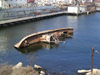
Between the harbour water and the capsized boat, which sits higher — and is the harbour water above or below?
below

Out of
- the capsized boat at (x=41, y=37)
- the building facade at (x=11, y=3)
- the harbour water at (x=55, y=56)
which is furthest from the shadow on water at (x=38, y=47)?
the building facade at (x=11, y=3)

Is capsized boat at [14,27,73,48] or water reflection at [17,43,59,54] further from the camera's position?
capsized boat at [14,27,73,48]

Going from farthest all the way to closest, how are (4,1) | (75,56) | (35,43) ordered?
(4,1), (35,43), (75,56)

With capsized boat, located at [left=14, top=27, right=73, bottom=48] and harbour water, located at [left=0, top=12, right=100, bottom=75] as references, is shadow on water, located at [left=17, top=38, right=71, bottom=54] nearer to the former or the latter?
harbour water, located at [left=0, top=12, right=100, bottom=75]

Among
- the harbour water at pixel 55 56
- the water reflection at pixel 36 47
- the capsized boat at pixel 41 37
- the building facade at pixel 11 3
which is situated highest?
the building facade at pixel 11 3

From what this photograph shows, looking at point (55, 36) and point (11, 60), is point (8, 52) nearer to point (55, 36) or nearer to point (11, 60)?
point (11, 60)

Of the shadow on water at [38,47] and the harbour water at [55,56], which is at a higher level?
the shadow on water at [38,47]

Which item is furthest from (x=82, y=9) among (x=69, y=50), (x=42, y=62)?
(x=42, y=62)

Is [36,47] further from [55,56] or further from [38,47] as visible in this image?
[55,56]

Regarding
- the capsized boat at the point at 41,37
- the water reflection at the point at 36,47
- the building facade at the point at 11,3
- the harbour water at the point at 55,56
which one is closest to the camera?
the harbour water at the point at 55,56

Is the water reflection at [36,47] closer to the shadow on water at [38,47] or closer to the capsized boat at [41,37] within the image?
Result: the shadow on water at [38,47]

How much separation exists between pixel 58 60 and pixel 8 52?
542 centimetres

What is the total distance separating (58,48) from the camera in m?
19.6

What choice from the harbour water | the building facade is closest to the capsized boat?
the harbour water
